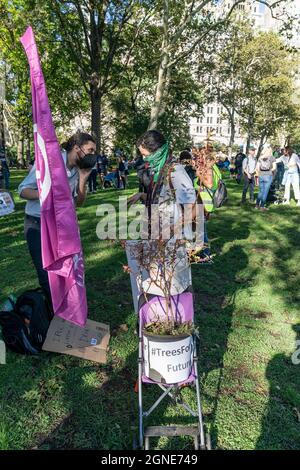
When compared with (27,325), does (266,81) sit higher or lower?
higher

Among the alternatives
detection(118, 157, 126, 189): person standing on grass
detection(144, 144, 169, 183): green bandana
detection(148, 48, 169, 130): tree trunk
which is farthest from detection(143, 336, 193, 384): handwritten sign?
detection(118, 157, 126, 189): person standing on grass

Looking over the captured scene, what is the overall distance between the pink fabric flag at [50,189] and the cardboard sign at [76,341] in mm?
712

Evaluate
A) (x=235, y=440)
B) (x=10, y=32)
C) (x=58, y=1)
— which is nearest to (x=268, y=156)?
(x=235, y=440)

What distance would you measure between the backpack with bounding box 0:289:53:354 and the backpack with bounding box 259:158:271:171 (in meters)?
8.67

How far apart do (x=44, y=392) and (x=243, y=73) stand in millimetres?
37659

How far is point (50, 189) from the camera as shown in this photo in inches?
122

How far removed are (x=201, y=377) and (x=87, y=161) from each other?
7.61 ft

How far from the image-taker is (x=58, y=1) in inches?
648

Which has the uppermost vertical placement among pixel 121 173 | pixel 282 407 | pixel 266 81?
pixel 266 81

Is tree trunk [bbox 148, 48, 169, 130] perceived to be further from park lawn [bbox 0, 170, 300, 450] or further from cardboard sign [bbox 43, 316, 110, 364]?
cardboard sign [bbox 43, 316, 110, 364]

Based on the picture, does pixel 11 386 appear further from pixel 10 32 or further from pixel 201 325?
pixel 10 32

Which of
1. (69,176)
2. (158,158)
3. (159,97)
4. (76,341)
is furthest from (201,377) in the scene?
(159,97)

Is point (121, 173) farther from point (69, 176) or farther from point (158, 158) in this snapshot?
point (69, 176)

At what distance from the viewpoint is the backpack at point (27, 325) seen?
12.1ft
